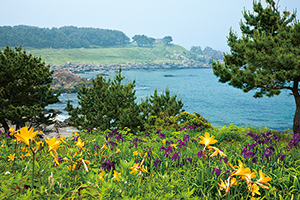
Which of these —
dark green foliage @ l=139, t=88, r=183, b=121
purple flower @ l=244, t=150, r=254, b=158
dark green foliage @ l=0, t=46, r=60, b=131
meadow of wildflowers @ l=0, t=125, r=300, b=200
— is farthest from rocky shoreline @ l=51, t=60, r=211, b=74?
purple flower @ l=244, t=150, r=254, b=158

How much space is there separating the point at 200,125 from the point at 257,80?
3257 millimetres

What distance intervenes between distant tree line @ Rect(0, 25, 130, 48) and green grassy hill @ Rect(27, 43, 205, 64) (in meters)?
10.4

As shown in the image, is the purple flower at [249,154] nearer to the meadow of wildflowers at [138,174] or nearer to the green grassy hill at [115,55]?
the meadow of wildflowers at [138,174]

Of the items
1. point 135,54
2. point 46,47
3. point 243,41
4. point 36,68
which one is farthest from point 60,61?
point 243,41

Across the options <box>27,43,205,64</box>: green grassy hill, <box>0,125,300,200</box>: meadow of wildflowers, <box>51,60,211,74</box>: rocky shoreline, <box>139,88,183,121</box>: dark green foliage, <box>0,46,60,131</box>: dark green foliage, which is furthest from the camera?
<box>27,43,205,64</box>: green grassy hill

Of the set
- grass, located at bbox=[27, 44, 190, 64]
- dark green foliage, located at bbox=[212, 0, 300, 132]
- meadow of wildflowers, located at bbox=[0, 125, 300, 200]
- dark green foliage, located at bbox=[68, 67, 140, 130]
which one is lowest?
dark green foliage, located at bbox=[68, 67, 140, 130]

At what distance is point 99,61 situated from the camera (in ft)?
460

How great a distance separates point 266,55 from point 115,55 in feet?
516

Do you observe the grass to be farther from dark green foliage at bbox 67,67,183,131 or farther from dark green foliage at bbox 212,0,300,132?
dark green foliage at bbox 212,0,300,132

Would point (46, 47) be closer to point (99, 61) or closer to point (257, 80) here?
point (99, 61)

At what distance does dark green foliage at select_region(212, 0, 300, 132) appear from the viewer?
7.75 metres

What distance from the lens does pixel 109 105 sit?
11.3 metres

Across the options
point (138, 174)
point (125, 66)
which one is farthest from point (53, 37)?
point (138, 174)

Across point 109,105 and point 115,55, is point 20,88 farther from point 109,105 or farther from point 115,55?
point 115,55
